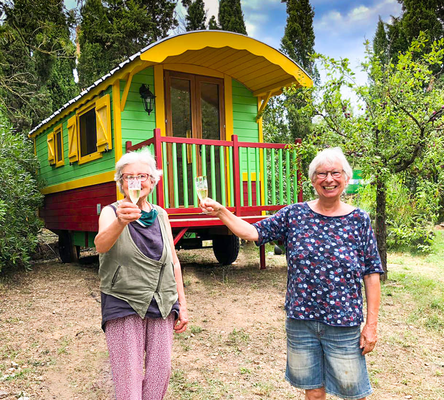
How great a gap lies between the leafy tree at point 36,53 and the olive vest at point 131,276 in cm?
619

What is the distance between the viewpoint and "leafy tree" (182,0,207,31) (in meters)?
17.2

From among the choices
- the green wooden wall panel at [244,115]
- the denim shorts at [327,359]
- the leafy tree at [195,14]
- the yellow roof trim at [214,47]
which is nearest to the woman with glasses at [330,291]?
the denim shorts at [327,359]

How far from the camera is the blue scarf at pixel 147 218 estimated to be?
7.01 ft

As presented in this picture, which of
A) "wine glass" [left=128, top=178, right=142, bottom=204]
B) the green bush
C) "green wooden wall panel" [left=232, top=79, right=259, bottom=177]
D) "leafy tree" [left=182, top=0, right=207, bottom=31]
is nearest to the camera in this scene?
"wine glass" [left=128, top=178, right=142, bottom=204]

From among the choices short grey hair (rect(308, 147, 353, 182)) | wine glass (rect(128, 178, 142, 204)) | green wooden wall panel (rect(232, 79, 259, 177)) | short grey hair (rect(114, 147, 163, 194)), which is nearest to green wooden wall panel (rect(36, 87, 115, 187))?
green wooden wall panel (rect(232, 79, 259, 177))

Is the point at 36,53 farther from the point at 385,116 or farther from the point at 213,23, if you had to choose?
the point at 385,116

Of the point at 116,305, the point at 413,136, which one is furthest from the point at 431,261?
the point at 116,305

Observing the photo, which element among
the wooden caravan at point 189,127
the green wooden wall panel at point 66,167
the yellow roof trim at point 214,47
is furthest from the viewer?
the green wooden wall panel at point 66,167

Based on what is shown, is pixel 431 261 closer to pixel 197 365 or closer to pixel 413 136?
pixel 413 136

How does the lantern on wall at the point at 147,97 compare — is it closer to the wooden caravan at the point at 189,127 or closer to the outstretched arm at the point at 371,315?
the wooden caravan at the point at 189,127

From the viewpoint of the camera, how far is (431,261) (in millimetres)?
8984

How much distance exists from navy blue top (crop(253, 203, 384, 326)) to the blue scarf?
2.29ft

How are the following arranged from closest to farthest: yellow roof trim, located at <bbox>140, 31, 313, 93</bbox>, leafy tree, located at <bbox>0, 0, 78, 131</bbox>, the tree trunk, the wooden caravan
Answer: yellow roof trim, located at <bbox>140, 31, 313, 93</bbox> → the wooden caravan → the tree trunk → leafy tree, located at <bbox>0, 0, 78, 131</bbox>

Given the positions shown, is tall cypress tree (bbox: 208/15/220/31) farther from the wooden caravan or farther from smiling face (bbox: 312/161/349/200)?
smiling face (bbox: 312/161/349/200)
